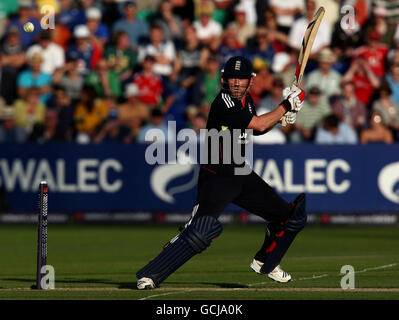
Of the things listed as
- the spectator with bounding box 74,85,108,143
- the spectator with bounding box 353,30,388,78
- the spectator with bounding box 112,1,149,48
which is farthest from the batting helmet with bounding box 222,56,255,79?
the spectator with bounding box 112,1,149,48

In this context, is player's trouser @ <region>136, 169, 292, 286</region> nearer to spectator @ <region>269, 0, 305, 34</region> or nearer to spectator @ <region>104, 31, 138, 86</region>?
spectator @ <region>104, 31, 138, 86</region>

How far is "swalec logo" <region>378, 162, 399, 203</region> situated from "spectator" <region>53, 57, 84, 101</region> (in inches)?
283

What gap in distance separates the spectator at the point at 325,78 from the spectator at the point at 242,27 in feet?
6.71

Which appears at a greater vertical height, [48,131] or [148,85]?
[148,85]

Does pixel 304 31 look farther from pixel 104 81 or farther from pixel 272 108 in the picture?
pixel 104 81

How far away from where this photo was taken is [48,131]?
23.1 m

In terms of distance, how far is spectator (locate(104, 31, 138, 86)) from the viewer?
80.0ft

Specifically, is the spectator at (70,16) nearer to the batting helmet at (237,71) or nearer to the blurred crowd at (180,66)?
the blurred crowd at (180,66)

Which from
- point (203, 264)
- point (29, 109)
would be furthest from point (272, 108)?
point (203, 264)

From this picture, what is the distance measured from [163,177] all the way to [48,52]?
4960 mm

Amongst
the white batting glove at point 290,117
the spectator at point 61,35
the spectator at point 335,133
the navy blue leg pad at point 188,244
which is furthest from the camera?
the spectator at point 61,35

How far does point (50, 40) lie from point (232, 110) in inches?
569

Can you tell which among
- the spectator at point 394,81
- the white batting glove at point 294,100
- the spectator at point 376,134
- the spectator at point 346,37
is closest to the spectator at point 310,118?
the spectator at point 376,134

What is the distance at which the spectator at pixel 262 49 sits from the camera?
78.5 feet
